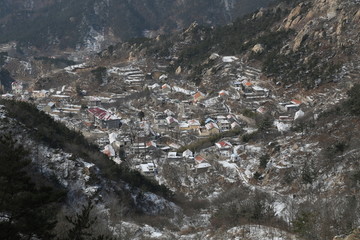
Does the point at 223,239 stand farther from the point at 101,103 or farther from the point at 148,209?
the point at 101,103

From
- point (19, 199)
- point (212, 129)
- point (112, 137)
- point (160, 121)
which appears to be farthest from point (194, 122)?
point (19, 199)

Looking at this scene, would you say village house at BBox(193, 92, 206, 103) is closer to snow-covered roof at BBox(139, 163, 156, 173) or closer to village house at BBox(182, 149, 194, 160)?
village house at BBox(182, 149, 194, 160)

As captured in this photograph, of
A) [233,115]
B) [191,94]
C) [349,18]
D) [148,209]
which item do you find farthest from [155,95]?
[148,209]

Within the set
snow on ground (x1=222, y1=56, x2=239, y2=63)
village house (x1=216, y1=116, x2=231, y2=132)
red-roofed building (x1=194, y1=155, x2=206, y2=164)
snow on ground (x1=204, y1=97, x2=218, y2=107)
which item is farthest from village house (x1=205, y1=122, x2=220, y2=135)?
snow on ground (x1=222, y1=56, x2=239, y2=63)

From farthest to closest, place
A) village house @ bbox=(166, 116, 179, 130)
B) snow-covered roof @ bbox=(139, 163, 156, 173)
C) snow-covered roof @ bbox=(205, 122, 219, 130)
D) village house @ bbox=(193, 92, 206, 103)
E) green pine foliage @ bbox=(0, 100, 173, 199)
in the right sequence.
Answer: village house @ bbox=(193, 92, 206, 103), village house @ bbox=(166, 116, 179, 130), snow-covered roof @ bbox=(205, 122, 219, 130), snow-covered roof @ bbox=(139, 163, 156, 173), green pine foliage @ bbox=(0, 100, 173, 199)

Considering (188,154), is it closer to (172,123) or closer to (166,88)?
(172,123)

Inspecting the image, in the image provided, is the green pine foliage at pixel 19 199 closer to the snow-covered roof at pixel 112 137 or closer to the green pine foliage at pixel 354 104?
the green pine foliage at pixel 354 104

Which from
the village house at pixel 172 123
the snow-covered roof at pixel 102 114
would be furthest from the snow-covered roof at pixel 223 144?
the snow-covered roof at pixel 102 114

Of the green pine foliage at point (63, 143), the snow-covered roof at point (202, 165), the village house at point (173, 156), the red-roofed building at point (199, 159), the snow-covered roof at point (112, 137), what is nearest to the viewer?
the green pine foliage at point (63, 143)

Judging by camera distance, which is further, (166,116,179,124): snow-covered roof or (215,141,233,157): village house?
(166,116,179,124): snow-covered roof

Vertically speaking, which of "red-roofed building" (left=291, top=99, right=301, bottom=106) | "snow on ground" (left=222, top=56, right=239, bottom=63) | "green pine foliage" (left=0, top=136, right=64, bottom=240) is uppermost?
"snow on ground" (left=222, top=56, right=239, bottom=63)
